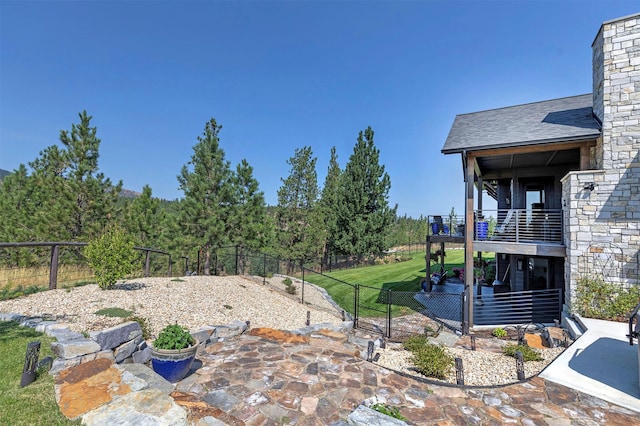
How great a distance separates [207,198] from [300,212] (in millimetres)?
11565

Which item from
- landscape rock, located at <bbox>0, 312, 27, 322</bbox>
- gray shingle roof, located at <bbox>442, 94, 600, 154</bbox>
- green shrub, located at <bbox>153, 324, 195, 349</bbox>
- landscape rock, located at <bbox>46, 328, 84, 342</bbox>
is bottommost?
landscape rock, located at <bbox>0, 312, 27, 322</bbox>

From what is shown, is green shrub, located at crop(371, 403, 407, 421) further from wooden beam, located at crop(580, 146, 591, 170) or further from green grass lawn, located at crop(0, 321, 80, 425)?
wooden beam, located at crop(580, 146, 591, 170)

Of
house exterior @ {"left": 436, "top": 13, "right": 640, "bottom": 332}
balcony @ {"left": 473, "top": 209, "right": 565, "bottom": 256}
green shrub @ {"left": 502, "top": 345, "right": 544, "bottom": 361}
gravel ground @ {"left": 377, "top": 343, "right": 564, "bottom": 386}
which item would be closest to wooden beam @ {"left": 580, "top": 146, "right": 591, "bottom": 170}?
house exterior @ {"left": 436, "top": 13, "right": 640, "bottom": 332}

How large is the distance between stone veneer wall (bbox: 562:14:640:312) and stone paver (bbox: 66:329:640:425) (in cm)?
525

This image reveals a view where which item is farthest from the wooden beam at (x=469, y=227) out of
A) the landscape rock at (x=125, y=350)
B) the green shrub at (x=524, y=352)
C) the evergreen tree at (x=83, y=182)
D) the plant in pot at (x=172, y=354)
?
the evergreen tree at (x=83, y=182)

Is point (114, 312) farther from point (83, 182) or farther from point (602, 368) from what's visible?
point (83, 182)

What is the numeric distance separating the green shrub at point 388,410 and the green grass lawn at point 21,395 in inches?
128

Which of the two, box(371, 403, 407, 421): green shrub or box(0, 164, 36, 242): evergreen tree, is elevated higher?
box(0, 164, 36, 242): evergreen tree

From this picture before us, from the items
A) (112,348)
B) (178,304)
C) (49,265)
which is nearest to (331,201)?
(49,265)

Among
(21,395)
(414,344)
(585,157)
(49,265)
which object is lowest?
(414,344)

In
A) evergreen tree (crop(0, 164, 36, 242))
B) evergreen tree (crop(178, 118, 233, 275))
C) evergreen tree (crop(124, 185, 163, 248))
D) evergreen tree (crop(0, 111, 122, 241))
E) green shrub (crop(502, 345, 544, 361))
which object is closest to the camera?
green shrub (crop(502, 345, 544, 361))

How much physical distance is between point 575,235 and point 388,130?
1872cm

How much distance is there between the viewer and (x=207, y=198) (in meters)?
15.8

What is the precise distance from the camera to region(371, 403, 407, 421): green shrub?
3.57 meters
